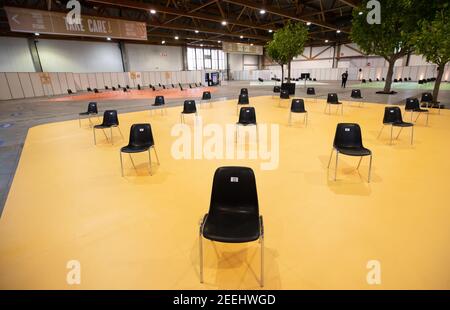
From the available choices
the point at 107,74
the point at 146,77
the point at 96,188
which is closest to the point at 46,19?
the point at 96,188

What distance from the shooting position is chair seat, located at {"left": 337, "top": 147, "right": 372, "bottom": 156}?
3.47m

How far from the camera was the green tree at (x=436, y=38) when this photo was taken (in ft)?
25.9

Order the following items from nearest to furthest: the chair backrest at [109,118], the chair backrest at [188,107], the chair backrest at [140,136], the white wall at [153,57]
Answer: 1. the chair backrest at [140,136]
2. the chair backrest at [109,118]
3. the chair backrest at [188,107]
4. the white wall at [153,57]

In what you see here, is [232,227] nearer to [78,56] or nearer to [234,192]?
[234,192]

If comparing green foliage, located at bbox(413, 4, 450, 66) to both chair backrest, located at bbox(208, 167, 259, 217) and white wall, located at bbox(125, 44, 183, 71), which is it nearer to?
chair backrest, located at bbox(208, 167, 259, 217)

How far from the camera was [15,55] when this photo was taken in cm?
1711

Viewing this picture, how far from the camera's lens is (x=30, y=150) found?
530cm

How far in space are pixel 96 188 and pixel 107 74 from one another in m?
20.4

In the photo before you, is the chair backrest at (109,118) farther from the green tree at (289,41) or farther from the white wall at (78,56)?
the white wall at (78,56)

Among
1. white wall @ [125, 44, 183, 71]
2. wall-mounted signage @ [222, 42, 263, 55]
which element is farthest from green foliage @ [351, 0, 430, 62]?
white wall @ [125, 44, 183, 71]

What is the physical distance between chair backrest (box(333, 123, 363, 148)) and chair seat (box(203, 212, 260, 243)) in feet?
7.75

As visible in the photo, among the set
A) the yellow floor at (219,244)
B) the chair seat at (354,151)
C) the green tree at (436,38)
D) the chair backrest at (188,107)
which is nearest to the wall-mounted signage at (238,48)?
the green tree at (436,38)

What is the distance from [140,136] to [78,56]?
68.0 feet

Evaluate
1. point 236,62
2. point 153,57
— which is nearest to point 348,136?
point 153,57
